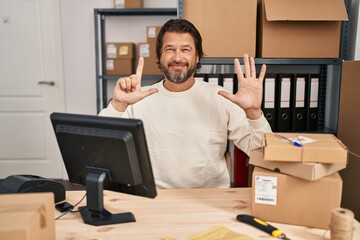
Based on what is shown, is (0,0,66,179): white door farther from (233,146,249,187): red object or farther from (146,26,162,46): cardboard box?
(233,146,249,187): red object

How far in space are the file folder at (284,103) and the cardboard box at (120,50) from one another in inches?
52.4

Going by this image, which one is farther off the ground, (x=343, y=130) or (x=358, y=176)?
(x=343, y=130)

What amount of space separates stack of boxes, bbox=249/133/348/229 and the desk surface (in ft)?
0.14

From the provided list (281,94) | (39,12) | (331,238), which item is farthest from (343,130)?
(39,12)

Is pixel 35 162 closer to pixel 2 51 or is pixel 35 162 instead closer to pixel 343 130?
pixel 2 51

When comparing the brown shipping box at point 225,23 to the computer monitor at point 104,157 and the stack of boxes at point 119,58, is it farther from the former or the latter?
the computer monitor at point 104,157

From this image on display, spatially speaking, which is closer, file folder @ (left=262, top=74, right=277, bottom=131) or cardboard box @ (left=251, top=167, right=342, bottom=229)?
cardboard box @ (left=251, top=167, right=342, bottom=229)

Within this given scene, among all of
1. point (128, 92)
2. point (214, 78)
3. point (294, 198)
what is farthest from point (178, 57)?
point (294, 198)

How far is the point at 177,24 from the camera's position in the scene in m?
1.71

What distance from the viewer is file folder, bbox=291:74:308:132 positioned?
208cm

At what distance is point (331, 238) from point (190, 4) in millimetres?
1512

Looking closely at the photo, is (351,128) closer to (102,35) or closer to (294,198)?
(294,198)

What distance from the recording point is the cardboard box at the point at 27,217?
0.68 m

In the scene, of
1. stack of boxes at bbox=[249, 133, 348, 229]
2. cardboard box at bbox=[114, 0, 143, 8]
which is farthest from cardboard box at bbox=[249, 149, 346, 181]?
cardboard box at bbox=[114, 0, 143, 8]
